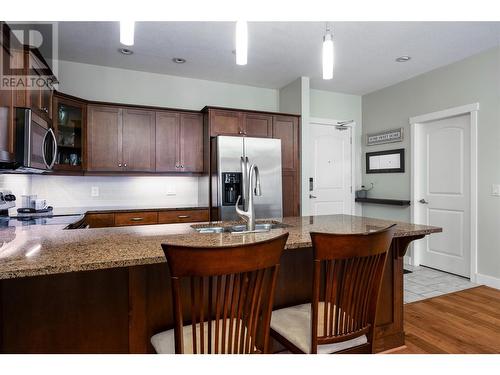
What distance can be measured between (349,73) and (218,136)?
1.96 meters

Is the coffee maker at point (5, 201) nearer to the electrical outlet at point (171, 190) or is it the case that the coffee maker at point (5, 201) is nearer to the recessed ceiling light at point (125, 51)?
the electrical outlet at point (171, 190)

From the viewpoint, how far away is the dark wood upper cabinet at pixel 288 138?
13.8 feet

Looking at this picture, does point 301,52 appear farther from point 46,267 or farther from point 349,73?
point 46,267

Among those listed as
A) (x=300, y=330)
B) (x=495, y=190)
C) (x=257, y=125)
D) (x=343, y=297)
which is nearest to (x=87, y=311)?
(x=300, y=330)

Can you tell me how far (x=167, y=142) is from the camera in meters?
3.93

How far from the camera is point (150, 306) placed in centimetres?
147

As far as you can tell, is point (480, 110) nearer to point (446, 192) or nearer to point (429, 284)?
point (446, 192)

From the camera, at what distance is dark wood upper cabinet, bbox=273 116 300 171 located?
4219mm

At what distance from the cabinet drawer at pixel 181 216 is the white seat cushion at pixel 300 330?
2.45 meters

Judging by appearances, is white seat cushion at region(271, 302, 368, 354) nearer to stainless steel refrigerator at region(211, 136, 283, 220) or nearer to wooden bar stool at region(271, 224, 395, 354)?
wooden bar stool at region(271, 224, 395, 354)

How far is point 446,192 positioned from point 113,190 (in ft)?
13.7

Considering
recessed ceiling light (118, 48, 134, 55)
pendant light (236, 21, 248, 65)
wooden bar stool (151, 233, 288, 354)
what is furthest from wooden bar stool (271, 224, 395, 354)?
recessed ceiling light (118, 48, 134, 55)

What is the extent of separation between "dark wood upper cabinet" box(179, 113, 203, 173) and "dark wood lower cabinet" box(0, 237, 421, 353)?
267cm
